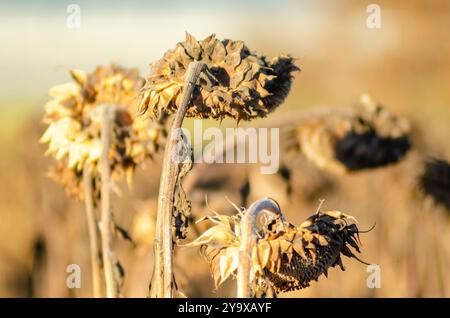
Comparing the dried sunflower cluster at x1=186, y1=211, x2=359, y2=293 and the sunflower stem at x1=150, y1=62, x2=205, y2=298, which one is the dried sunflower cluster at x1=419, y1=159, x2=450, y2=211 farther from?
the sunflower stem at x1=150, y1=62, x2=205, y2=298

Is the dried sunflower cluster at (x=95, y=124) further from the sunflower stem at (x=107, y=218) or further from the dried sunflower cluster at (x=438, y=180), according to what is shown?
the dried sunflower cluster at (x=438, y=180)

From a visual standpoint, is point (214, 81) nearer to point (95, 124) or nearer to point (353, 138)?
point (95, 124)

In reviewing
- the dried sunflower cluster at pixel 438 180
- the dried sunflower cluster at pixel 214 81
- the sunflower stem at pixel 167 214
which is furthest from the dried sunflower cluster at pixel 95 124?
the dried sunflower cluster at pixel 438 180

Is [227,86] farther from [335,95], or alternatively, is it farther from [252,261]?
[335,95]

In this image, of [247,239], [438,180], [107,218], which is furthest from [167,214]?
[438,180]

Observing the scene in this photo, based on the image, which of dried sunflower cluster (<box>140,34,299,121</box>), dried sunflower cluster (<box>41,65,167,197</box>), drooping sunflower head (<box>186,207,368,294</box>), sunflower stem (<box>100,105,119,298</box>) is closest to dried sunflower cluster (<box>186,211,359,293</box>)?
drooping sunflower head (<box>186,207,368,294</box>)
